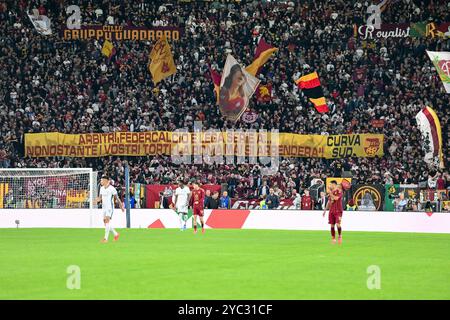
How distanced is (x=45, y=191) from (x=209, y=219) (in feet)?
24.6

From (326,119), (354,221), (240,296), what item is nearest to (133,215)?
(354,221)

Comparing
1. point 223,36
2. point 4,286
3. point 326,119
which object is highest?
point 223,36

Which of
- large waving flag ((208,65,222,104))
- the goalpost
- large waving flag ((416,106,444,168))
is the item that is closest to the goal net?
the goalpost

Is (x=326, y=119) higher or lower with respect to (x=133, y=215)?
higher

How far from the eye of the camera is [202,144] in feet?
157

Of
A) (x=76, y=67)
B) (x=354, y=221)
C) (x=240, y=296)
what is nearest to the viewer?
(x=240, y=296)

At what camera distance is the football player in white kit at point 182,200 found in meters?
38.5

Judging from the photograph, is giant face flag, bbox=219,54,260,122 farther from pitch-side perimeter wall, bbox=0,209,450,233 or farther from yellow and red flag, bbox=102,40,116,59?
pitch-side perimeter wall, bbox=0,209,450,233

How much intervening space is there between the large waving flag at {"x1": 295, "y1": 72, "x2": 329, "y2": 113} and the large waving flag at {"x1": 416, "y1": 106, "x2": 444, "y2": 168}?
8.51 m

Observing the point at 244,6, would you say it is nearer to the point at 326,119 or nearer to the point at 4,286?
the point at 326,119

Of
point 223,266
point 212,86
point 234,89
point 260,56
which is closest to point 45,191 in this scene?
point 234,89

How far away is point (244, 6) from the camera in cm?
5975

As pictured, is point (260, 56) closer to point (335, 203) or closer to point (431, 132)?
point (431, 132)
